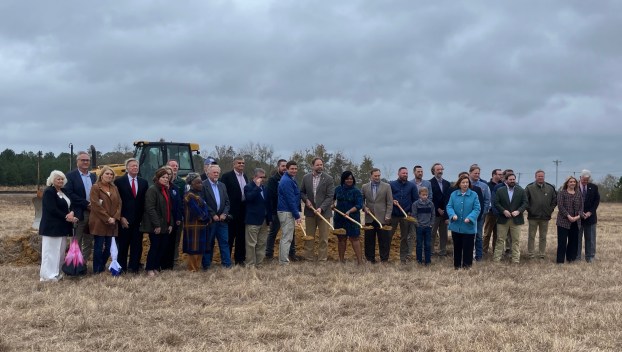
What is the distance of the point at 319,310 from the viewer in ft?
21.8

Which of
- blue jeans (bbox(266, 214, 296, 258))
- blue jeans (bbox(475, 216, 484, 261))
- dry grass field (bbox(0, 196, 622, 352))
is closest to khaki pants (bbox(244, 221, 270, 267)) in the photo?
dry grass field (bbox(0, 196, 622, 352))


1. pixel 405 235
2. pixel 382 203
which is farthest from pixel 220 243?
pixel 405 235

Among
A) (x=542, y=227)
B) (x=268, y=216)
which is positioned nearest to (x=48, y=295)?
(x=268, y=216)

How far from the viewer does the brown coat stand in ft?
28.6

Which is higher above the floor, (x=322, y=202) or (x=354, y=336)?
(x=322, y=202)

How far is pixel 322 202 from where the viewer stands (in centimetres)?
1028

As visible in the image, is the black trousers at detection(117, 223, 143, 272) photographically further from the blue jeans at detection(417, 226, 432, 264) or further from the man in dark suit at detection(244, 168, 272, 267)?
the blue jeans at detection(417, 226, 432, 264)

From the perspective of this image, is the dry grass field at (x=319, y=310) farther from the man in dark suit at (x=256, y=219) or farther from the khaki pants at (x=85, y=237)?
the khaki pants at (x=85, y=237)

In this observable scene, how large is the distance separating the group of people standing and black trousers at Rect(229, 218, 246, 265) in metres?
0.02

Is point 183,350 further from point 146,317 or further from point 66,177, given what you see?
point 66,177

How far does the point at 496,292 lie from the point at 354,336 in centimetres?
288

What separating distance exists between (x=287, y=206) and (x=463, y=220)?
9.45ft

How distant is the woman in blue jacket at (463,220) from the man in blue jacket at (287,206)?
2.54 meters

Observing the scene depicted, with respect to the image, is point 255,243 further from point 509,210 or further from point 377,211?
point 509,210
